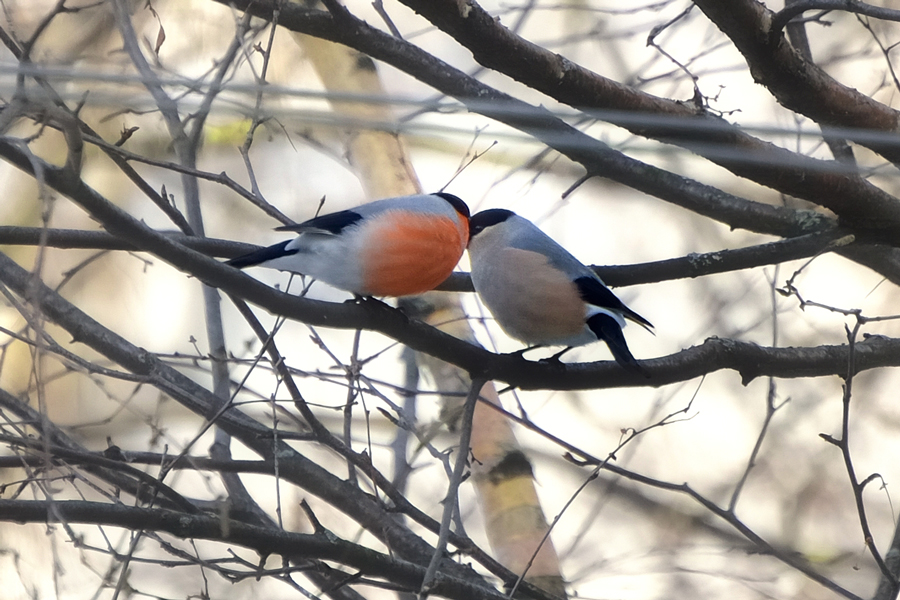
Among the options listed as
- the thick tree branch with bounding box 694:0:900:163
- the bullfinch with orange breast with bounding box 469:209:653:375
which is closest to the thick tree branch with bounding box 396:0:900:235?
the thick tree branch with bounding box 694:0:900:163

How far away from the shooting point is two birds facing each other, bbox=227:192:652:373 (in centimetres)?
207

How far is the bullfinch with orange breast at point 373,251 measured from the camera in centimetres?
207

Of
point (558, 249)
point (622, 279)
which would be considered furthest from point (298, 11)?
point (622, 279)

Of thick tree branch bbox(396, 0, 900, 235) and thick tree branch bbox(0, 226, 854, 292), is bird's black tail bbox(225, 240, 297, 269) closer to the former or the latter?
thick tree branch bbox(396, 0, 900, 235)

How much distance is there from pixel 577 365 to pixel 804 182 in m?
0.80

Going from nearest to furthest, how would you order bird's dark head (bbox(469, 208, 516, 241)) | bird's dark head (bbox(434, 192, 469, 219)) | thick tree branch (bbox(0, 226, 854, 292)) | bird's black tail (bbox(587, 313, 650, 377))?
1. bird's black tail (bbox(587, 313, 650, 377))
2. thick tree branch (bbox(0, 226, 854, 292))
3. bird's dark head (bbox(434, 192, 469, 219))
4. bird's dark head (bbox(469, 208, 516, 241))

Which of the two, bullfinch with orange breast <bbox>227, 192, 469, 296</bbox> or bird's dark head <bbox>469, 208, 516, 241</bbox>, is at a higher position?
bird's dark head <bbox>469, 208, 516, 241</bbox>

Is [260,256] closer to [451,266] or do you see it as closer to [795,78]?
[451,266]

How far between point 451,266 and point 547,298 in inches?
10.7

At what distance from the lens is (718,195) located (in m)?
2.58

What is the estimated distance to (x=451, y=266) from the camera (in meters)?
2.24

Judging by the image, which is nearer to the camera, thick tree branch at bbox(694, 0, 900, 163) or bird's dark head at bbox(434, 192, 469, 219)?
thick tree branch at bbox(694, 0, 900, 163)

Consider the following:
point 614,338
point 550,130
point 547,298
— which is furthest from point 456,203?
point 614,338

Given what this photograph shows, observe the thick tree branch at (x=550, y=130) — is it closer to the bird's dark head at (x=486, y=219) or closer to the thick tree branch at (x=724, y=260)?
the thick tree branch at (x=724, y=260)
